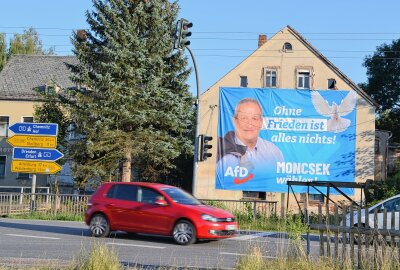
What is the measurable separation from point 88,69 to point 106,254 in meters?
26.7

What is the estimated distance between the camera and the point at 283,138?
37.6m

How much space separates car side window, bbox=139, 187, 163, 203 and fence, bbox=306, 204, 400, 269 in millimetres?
6800

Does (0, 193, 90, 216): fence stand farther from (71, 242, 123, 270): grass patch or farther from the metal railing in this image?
(71, 242, 123, 270): grass patch

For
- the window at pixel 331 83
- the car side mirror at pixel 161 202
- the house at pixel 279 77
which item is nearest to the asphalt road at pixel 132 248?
the car side mirror at pixel 161 202

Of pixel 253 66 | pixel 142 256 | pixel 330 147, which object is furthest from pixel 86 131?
pixel 142 256

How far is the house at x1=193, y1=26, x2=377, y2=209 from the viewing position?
38.0m

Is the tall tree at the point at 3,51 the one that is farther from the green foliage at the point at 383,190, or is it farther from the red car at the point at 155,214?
the red car at the point at 155,214

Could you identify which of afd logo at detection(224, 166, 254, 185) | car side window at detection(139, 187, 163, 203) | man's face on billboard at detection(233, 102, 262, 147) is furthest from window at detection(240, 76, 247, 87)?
car side window at detection(139, 187, 163, 203)

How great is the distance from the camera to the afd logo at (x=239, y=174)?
37.0 metres

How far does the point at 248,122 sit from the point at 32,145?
50.2 feet

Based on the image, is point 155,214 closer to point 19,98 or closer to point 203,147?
point 203,147

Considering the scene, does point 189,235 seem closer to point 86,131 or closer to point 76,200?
point 76,200

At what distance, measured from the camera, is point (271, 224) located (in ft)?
71.8

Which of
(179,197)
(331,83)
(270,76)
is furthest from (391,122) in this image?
(179,197)
